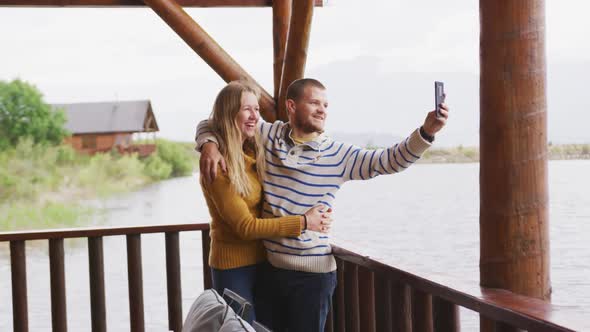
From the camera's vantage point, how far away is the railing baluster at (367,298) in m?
2.38

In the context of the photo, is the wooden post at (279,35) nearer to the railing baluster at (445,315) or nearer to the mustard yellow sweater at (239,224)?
the mustard yellow sweater at (239,224)

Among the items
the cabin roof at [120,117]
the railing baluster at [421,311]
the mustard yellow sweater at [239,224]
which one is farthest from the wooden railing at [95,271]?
the cabin roof at [120,117]

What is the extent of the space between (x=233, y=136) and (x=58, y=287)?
4.66 ft

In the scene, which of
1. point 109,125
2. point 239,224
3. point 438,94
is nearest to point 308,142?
point 239,224

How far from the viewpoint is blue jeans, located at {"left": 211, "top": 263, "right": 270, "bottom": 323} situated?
7.61 feet

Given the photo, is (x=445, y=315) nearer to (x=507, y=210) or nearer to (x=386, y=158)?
(x=507, y=210)

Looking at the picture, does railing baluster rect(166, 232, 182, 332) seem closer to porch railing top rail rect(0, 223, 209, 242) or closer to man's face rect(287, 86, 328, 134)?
porch railing top rail rect(0, 223, 209, 242)

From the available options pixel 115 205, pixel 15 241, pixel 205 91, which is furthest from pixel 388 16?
pixel 15 241

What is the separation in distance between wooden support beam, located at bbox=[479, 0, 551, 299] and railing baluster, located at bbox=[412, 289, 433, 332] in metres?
0.29

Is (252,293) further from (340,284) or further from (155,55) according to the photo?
(155,55)

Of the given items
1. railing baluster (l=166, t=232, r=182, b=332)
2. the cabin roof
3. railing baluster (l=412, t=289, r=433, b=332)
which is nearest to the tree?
the cabin roof

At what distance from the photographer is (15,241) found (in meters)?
3.11

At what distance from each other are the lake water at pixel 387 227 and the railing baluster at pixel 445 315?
6.55 metres

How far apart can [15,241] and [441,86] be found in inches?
88.2
